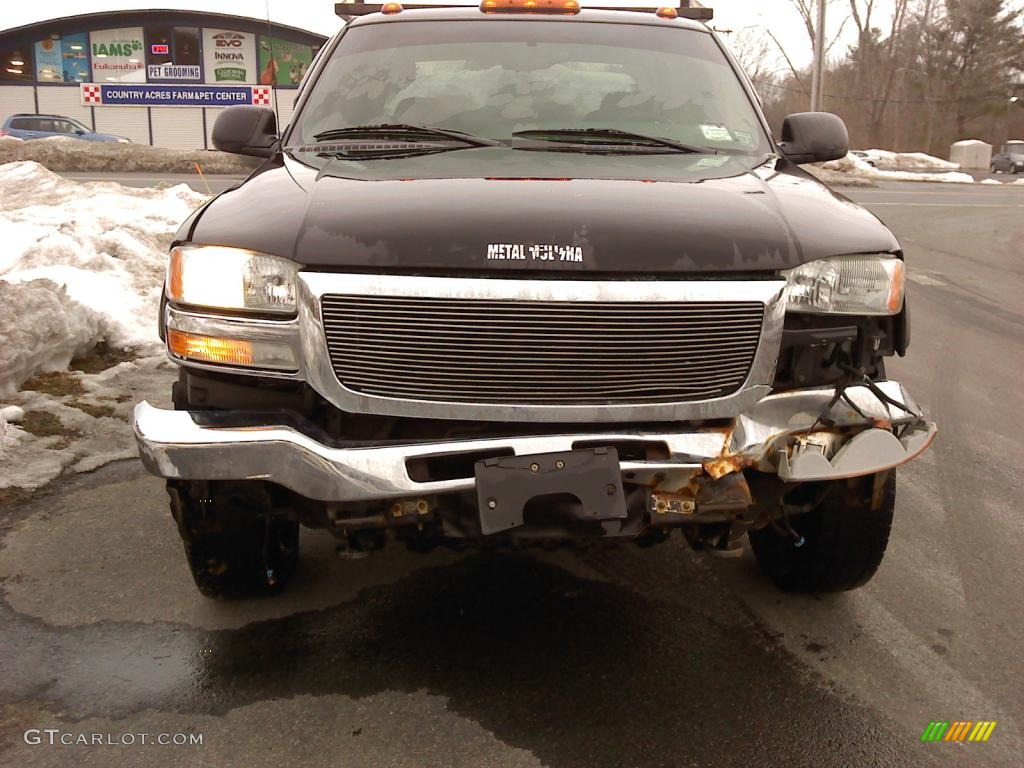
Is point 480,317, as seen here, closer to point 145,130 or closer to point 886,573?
point 886,573

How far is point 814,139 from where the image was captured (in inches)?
159

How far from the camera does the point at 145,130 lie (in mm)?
41844

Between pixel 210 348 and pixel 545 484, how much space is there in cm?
100

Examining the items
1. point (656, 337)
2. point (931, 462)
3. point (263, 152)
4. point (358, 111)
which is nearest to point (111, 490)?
point (263, 152)

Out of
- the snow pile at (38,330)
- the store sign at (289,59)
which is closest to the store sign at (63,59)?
the store sign at (289,59)

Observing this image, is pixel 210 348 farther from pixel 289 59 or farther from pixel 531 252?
pixel 289 59

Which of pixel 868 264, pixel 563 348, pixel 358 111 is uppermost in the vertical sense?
pixel 358 111

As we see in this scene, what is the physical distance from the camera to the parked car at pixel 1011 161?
45513mm

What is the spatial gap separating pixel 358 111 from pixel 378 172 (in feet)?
2.85

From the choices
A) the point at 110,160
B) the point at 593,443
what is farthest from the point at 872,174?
the point at 593,443

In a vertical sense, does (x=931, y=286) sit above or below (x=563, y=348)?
below

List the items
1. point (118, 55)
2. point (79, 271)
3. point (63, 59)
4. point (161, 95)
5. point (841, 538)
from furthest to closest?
point (63, 59)
point (118, 55)
point (161, 95)
point (79, 271)
point (841, 538)

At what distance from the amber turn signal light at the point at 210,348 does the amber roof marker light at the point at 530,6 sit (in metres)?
2.26

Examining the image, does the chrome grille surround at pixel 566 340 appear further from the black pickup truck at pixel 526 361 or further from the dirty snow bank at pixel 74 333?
the dirty snow bank at pixel 74 333
